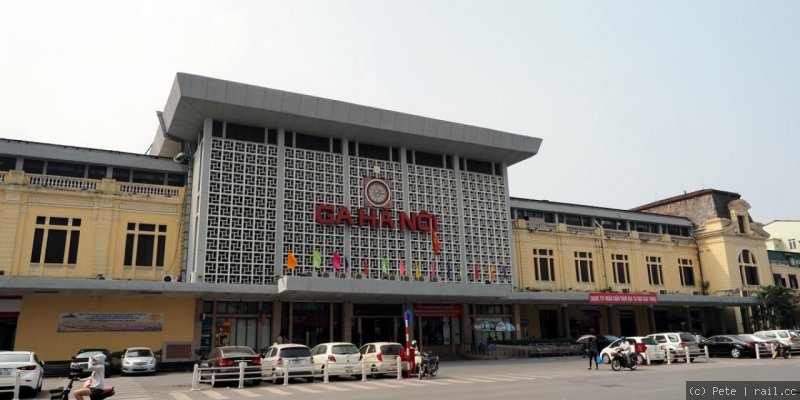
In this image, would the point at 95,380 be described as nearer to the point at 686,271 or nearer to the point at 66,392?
the point at 66,392

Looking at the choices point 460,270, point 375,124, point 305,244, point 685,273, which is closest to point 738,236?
point 685,273

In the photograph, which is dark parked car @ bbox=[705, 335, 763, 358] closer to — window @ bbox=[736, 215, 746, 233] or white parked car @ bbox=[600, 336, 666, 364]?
white parked car @ bbox=[600, 336, 666, 364]

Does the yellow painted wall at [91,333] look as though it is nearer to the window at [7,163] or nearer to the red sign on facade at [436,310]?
the window at [7,163]

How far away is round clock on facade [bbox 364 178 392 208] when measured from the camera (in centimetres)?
3569

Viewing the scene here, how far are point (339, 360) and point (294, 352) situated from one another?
1.72m

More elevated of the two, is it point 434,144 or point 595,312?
point 434,144

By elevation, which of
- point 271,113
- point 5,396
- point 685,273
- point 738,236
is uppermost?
point 271,113

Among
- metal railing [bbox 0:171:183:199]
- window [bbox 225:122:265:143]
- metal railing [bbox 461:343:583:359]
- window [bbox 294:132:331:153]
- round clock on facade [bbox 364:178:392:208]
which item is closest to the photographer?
metal railing [bbox 0:171:183:199]

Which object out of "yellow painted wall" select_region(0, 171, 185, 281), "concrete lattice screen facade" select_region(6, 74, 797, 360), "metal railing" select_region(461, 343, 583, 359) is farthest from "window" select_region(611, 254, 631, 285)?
"yellow painted wall" select_region(0, 171, 185, 281)

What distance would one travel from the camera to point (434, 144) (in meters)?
38.2

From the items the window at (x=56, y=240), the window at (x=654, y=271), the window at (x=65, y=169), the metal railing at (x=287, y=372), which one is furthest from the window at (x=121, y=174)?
the window at (x=654, y=271)

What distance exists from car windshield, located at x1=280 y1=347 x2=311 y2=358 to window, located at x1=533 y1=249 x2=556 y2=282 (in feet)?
87.0

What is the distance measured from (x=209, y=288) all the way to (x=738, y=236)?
46494 mm

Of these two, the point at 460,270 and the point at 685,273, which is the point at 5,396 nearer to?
the point at 460,270
